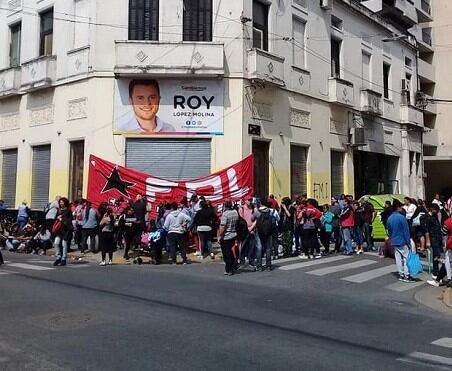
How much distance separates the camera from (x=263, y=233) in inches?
528

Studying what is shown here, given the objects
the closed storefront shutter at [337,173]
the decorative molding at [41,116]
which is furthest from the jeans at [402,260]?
the decorative molding at [41,116]

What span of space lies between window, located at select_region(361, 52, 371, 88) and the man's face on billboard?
12570mm

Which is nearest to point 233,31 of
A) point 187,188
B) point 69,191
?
point 187,188

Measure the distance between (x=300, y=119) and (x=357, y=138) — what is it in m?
4.23

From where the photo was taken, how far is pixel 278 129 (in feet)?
68.0

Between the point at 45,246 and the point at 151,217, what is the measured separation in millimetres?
3584

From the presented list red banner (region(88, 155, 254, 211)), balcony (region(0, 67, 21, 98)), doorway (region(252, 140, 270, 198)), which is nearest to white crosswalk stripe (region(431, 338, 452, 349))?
red banner (region(88, 155, 254, 211))

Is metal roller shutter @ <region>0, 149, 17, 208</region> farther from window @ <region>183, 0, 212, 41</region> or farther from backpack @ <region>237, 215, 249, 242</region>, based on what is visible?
backpack @ <region>237, 215, 249, 242</region>

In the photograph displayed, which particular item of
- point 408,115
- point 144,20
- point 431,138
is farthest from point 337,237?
point 431,138

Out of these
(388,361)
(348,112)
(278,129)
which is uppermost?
(348,112)

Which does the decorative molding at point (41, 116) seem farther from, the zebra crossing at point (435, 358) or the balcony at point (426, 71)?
the balcony at point (426, 71)

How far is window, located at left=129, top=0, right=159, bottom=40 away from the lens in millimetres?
19391

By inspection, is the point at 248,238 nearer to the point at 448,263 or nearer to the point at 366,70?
the point at 448,263

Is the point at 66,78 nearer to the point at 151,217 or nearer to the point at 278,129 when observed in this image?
the point at 151,217
